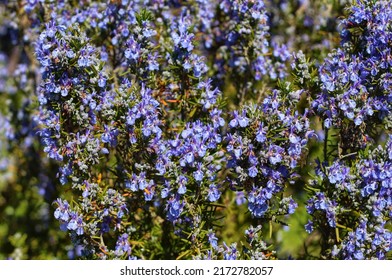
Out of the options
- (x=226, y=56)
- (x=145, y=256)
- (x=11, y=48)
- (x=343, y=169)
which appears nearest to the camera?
(x=343, y=169)

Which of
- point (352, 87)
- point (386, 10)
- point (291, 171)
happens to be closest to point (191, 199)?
point (291, 171)

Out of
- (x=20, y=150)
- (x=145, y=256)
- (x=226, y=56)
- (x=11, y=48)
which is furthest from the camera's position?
(x=11, y=48)

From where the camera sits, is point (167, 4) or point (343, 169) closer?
point (343, 169)

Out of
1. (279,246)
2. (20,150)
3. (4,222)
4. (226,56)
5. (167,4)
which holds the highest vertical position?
(167,4)

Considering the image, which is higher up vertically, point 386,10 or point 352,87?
point 386,10

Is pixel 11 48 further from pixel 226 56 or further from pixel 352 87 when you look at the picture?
pixel 352 87

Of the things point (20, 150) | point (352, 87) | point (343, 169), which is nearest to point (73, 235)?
point (343, 169)

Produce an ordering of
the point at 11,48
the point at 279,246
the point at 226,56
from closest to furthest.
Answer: the point at 226,56 < the point at 279,246 < the point at 11,48

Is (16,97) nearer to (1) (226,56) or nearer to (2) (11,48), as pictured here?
(2) (11,48)

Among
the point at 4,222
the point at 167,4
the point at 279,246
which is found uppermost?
the point at 167,4

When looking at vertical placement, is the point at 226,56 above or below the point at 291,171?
above
